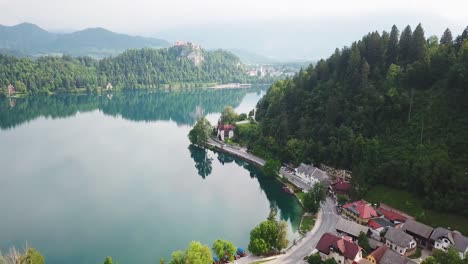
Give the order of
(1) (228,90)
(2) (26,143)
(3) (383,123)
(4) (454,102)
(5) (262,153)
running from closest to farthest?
1. (4) (454,102)
2. (3) (383,123)
3. (5) (262,153)
4. (2) (26,143)
5. (1) (228,90)

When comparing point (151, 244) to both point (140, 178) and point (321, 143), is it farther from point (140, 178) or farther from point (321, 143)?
point (321, 143)

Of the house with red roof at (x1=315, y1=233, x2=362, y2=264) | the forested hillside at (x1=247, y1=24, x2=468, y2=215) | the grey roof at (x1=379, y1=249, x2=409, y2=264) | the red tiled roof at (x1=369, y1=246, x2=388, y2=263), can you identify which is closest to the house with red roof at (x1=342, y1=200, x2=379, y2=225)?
the forested hillside at (x1=247, y1=24, x2=468, y2=215)

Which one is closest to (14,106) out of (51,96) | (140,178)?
(51,96)

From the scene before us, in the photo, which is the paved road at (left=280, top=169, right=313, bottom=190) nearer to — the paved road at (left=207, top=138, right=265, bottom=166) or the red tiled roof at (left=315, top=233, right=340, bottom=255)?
the paved road at (left=207, top=138, right=265, bottom=166)

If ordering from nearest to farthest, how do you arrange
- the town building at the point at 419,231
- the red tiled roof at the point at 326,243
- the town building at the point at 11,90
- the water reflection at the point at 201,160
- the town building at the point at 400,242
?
the red tiled roof at the point at 326,243 < the town building at the point at 400,242 < the town building at the point at 419,231 < the water reflection at the point at 201,160 < the town building at the point at 11,90

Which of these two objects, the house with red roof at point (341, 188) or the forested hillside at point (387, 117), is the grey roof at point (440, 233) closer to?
the forested hillside at point (387, 117)

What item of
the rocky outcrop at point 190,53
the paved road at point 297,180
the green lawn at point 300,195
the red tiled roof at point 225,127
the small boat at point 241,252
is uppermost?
the rocky outcrop at point 190,53

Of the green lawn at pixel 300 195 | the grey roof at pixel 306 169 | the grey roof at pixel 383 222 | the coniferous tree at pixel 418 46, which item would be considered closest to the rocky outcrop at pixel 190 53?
the coniferous tree at pixel 418 46
